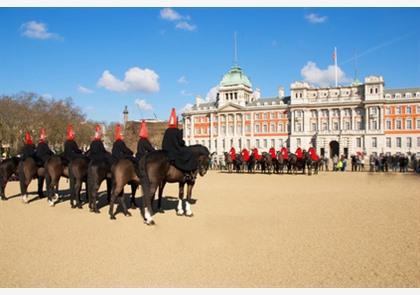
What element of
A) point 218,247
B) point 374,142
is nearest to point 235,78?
point 374,142

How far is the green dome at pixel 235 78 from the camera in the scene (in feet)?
273

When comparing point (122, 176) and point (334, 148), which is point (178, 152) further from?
point (334, 148)

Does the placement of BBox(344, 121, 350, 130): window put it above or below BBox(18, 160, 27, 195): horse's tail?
above

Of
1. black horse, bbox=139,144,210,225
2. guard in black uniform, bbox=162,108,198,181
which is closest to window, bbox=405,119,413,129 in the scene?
guard in black uniform, bbox=162,108,198,181

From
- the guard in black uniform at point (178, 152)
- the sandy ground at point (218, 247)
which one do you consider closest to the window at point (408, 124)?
the sandy ground at point (218, 247)

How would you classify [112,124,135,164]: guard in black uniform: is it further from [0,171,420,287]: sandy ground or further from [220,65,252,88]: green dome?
[220,65,252,88]: green dome

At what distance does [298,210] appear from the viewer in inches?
430

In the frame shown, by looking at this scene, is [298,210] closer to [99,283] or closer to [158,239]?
[158,239]

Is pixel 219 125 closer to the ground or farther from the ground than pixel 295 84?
closer to the ground

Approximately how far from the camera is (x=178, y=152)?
10.2m

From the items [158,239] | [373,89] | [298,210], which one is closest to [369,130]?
[373,89]

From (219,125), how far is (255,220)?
238 ft

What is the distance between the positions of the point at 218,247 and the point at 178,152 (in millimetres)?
3909

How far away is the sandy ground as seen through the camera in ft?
17.1
